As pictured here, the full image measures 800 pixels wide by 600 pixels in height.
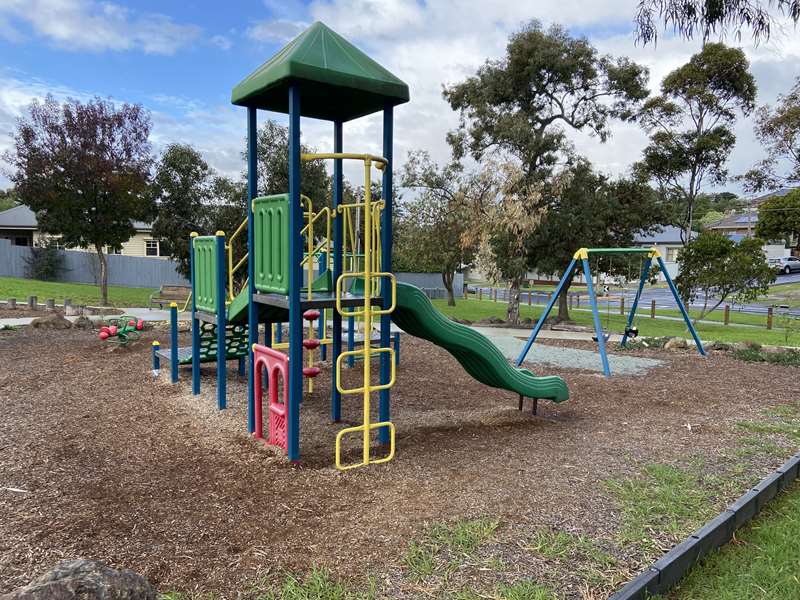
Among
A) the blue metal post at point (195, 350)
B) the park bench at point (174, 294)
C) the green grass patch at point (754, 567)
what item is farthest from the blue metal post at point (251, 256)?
the park bench at point (174, 294)

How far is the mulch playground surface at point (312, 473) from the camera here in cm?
315

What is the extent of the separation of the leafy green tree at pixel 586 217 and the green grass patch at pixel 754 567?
13.3 meters

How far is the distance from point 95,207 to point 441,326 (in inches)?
572

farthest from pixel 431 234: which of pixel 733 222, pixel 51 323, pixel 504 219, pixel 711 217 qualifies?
pixel 733 222

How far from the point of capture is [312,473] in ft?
14.5

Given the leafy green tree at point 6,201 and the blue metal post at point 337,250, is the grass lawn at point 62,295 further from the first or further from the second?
the leafy green tree at point 6,201

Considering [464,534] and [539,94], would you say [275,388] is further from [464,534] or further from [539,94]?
[539,94]

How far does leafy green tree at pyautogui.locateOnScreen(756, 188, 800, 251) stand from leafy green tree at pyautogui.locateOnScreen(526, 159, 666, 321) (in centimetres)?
638

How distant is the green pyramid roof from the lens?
4.34 meters

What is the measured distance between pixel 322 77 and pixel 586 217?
44.9ft

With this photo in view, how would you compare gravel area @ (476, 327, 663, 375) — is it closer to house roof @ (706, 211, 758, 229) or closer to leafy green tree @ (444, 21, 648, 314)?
leafy green tree @ (444, 21, 648, 314)

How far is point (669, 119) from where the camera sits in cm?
2166

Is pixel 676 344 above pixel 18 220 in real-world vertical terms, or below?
below

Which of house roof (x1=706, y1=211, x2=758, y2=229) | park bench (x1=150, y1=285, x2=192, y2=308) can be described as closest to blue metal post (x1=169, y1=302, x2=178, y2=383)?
park bench (x1=150, y1=285, x2=192, y2=308)
